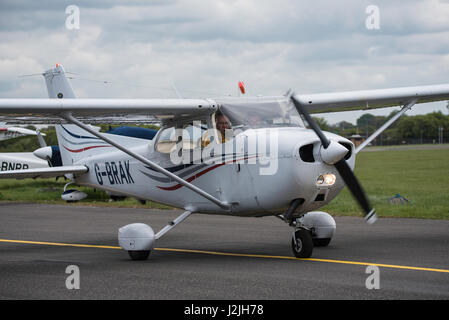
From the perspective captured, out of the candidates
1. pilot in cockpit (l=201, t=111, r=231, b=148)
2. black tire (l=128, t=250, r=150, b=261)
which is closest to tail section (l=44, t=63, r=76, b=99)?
pilot in cockpit (l=201, t=111, r=231, b=148)

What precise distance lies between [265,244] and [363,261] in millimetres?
2761

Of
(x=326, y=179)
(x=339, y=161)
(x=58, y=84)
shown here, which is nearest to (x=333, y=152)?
(x=339, y=161)

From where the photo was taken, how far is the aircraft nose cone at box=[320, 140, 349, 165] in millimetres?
8820

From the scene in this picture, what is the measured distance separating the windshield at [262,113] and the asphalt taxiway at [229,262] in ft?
6.71

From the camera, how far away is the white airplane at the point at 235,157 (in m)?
9.14

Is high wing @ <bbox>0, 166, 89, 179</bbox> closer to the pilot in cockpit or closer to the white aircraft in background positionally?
the pilot in cockpit

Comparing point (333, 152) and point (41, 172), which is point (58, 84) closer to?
point (41, 172)

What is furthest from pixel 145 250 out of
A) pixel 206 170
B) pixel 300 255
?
pixel 300 255

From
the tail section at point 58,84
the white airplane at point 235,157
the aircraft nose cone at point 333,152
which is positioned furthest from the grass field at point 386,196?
the aircraft nose cone at point 333,152

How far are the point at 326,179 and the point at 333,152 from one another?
20.4 inches

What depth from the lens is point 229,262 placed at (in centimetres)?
993

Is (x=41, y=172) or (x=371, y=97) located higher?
(x=371, y=97)

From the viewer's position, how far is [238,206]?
10.1m
